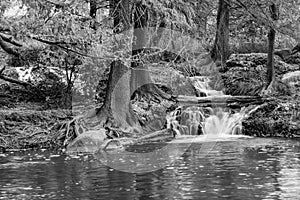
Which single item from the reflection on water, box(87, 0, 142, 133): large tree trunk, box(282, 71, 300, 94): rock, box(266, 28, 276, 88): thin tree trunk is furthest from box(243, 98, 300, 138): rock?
the reflection on water

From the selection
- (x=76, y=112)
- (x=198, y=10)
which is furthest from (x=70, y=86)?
(x=198, y=10)

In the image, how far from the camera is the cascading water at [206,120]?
21.4 m

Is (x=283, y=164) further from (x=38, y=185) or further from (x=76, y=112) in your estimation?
(x=76, y=112)

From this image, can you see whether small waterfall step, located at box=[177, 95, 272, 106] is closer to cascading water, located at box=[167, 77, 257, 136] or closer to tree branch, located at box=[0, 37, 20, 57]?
cascading water, located at box=[167, 77, 257, 136]

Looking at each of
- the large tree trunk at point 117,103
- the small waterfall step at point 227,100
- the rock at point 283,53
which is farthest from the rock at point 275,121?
the rock at point 283,53

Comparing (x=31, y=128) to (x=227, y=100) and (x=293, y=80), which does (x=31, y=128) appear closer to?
(x=227, y=100)

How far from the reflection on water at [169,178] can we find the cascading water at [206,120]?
5.46m

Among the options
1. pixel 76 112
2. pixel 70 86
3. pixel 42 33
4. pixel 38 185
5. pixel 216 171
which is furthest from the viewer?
pixel 70 86

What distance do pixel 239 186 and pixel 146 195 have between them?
1.76m

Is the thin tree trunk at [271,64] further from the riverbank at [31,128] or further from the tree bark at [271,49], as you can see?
the riverbank at [31,128]

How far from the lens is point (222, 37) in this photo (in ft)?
94.8

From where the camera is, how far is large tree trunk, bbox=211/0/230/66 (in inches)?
1131

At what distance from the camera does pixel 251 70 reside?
27.4 metres

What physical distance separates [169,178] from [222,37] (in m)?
18.1
